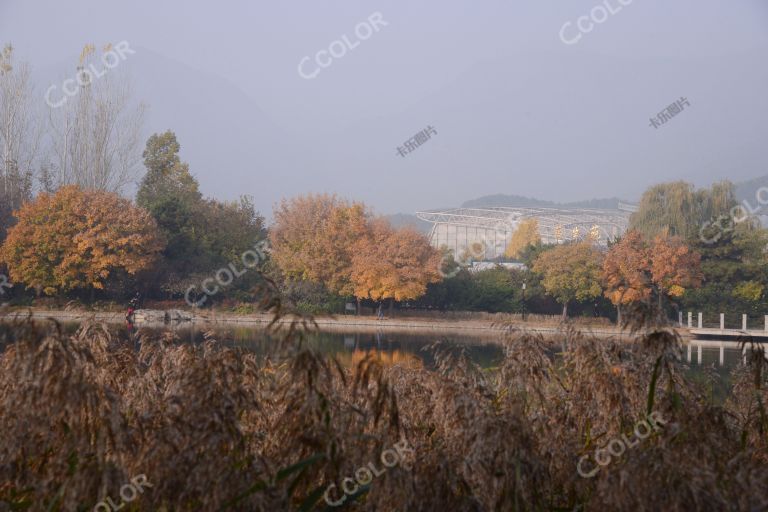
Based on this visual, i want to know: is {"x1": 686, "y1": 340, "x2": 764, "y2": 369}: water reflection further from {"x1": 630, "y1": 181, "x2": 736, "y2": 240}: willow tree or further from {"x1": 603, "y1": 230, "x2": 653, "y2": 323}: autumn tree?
{"x1": 630, "y1": 181, "x2": 736, "y2": 240}: willow tree

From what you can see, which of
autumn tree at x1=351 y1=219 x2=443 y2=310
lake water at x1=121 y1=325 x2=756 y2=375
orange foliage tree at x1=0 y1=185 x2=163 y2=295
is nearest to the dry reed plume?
lake water at x1=121 y1=325 x2=756 y2=375

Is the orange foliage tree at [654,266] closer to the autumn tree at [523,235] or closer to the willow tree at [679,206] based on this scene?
the willow tree at [679,206]

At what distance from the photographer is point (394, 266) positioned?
38.5 m

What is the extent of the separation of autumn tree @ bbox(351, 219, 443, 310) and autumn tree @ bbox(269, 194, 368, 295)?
3.21ft

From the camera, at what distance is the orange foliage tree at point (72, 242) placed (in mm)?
34781

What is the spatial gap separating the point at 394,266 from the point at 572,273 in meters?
8.55

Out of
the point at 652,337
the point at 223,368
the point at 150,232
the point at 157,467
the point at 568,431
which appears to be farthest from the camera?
the point at 150,232

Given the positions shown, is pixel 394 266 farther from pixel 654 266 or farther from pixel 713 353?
pixel 713 353

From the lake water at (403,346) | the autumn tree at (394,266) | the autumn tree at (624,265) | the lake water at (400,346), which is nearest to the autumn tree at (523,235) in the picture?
the autumn tree at (624,265)

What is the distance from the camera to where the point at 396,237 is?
39281mm

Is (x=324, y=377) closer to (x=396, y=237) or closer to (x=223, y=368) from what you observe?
(x=223, y=368)

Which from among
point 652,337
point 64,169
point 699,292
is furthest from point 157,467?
point 64,169

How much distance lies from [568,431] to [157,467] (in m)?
1.84

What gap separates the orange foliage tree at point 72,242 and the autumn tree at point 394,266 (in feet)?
31.8
